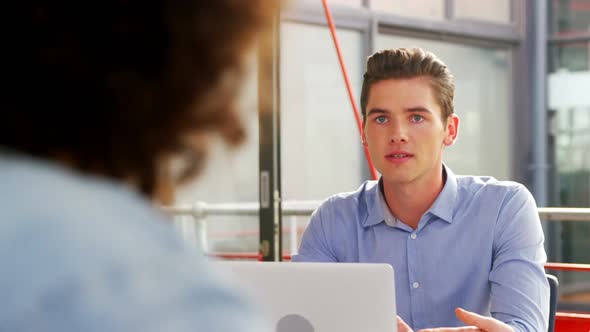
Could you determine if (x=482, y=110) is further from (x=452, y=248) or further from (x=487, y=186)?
(x=452, y=248)

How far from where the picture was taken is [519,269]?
1.70 meters

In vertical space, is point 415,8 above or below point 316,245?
above

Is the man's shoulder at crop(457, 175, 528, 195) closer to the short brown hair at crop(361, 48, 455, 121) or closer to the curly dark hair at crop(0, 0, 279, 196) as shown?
the short brown hair at crop(361, 48, 455, 121)

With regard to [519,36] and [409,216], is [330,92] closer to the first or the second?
[519,36]

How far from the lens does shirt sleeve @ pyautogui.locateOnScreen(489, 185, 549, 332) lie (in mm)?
1653

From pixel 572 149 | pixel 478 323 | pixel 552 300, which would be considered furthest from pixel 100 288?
pixel 572 149

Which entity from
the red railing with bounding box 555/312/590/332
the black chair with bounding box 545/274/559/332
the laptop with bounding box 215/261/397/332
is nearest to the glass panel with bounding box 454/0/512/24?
the red railing with bounding box 555/312/590/332

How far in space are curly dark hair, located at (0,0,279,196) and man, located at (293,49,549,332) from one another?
4.43 feet

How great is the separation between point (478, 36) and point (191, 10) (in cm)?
597

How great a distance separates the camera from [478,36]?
6203 millimetres

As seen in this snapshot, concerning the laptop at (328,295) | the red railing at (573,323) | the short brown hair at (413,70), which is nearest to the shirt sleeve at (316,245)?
the short brown hair at (413,70)

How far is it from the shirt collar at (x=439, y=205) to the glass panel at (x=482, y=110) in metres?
4.20

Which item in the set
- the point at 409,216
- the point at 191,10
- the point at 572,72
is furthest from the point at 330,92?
the point at 191,10

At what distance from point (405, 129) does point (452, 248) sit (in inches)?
10.0
